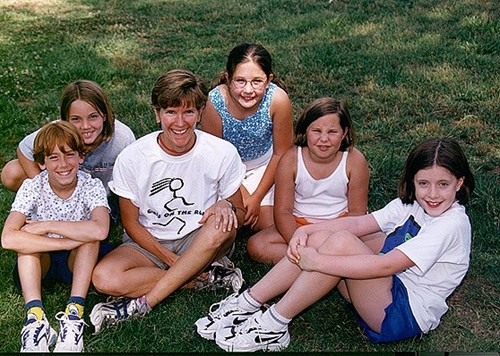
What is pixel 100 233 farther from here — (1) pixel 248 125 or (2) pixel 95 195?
(1) pixel 248 125

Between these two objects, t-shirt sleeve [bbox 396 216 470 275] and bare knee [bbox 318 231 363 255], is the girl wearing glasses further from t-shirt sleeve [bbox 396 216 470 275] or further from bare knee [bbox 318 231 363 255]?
t-shirt sleeve [bbox 396 216 470 275]

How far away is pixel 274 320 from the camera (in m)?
2.84

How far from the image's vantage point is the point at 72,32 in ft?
24.7

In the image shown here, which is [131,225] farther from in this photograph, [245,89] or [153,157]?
[245,89]

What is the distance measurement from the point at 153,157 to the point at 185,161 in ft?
0.44

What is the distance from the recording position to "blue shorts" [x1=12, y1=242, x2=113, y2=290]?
319cm

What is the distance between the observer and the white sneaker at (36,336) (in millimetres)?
2785

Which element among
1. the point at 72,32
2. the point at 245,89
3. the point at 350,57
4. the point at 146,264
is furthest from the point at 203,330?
the point at 72,32

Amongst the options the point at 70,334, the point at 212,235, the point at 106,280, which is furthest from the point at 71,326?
the point at 212,235

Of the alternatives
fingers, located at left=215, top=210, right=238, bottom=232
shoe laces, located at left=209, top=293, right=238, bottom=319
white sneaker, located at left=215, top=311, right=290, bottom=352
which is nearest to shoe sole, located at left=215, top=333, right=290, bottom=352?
white sneaker, located at left=215, top=311, right=290, bottom=352

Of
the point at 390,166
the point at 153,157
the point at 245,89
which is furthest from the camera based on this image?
the point at 390,166

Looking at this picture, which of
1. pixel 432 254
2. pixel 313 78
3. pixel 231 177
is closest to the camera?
pixel 432 254

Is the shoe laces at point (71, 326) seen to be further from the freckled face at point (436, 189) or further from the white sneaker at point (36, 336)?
the freckled face at point (436, 189)

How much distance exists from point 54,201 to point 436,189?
153 cm
